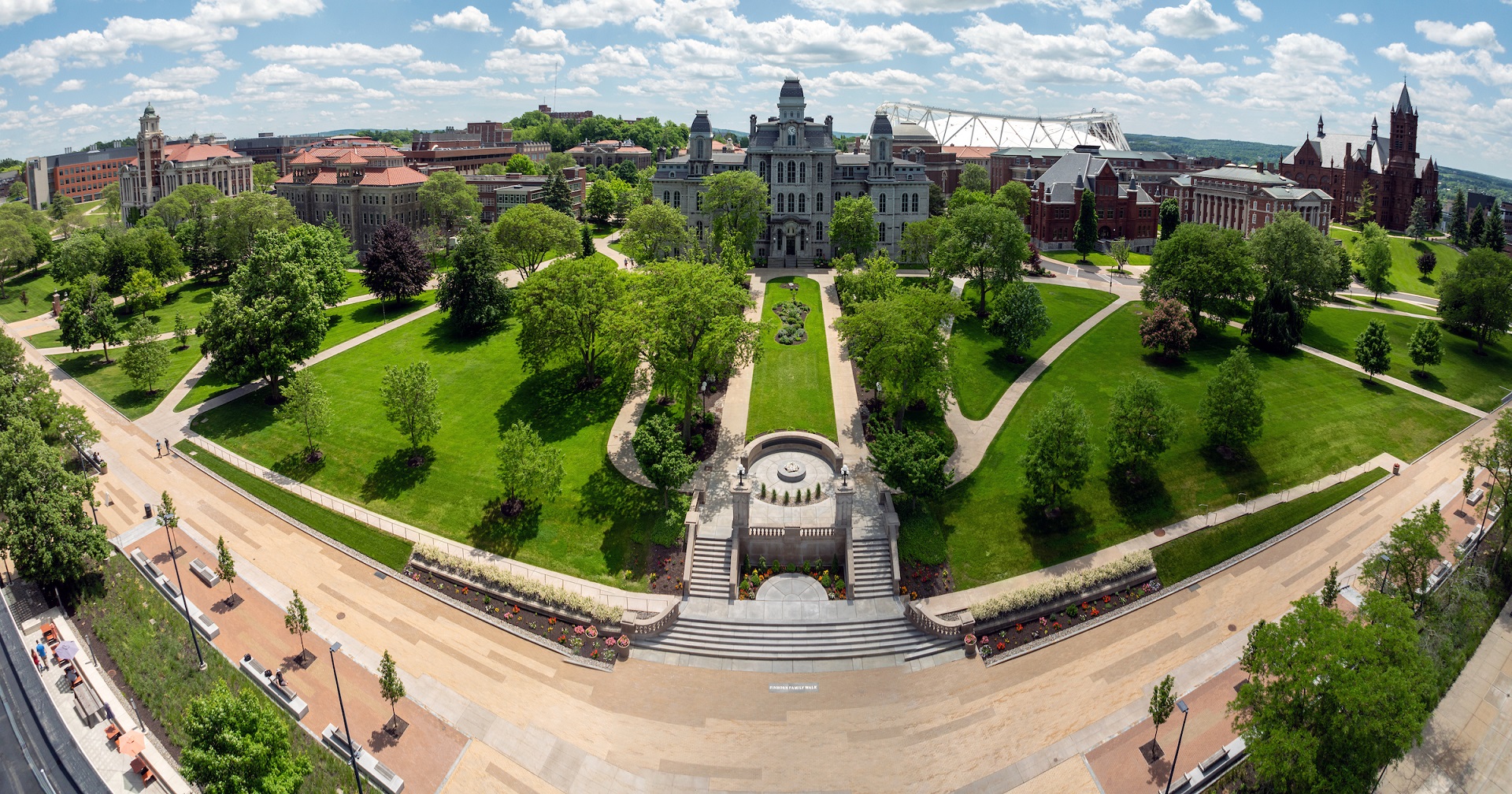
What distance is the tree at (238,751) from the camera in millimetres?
29031

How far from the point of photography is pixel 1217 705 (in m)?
37.7

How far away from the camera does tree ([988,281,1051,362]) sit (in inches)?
2746

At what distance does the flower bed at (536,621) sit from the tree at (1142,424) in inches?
1312

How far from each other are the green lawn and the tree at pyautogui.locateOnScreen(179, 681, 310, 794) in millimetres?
124709

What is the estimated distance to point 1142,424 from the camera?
171 ft

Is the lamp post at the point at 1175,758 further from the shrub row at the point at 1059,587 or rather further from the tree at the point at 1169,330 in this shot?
the tree at the point at 1169,330

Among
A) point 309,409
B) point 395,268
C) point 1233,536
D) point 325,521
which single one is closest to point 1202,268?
point 1233,536

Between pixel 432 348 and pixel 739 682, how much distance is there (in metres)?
49.3

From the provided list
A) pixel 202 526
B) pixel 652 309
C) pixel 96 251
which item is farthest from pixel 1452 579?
pixel 96 251

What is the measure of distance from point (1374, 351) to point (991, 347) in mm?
32001

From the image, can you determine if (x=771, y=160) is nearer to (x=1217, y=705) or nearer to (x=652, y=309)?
(x=652, y=309)

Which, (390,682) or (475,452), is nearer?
(390,682)

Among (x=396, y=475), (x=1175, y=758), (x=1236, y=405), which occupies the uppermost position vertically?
(x=1236, y=405)

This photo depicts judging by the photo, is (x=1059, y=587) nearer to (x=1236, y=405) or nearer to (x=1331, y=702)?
(x=1331, y=702)
